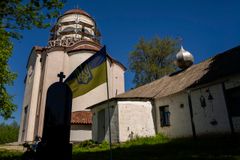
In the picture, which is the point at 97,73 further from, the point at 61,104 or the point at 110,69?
the point at 110,69

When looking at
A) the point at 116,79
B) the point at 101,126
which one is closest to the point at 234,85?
the point at 101,126

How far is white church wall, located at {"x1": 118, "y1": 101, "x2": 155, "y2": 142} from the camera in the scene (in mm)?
15953

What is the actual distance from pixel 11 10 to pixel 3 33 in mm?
1130

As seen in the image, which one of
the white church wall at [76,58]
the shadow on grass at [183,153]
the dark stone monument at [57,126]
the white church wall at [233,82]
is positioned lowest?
the shadow on grass at [183,153]

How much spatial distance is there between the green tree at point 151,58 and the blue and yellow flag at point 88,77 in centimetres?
2588

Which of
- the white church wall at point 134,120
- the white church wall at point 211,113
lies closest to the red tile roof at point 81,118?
the white church wall at point 134,120

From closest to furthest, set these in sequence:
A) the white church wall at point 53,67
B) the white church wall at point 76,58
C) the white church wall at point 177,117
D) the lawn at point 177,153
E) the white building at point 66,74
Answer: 1. the lawn at point 177,153
2. the white church wall at point 177,117
3. the white building at point 66,74
4. the white church wall at point 53,67
5. the white church wall at point 76,58

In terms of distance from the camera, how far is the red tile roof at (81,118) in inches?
843

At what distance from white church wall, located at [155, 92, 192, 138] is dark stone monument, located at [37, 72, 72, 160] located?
35.2ft

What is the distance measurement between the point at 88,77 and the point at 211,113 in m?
9.17

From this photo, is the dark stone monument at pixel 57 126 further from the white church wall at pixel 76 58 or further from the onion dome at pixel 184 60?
the white church wall at pixel 76 58

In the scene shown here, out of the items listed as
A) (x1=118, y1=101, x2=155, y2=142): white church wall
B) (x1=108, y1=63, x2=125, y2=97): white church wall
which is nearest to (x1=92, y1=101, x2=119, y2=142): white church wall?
(x1=118, y1=101, x2=155, y2=142): white church wall

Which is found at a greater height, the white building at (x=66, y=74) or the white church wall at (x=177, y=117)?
the white building at (x=66, y=74)

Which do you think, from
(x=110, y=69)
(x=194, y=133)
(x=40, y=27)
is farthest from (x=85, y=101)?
(x=40, y=27)
